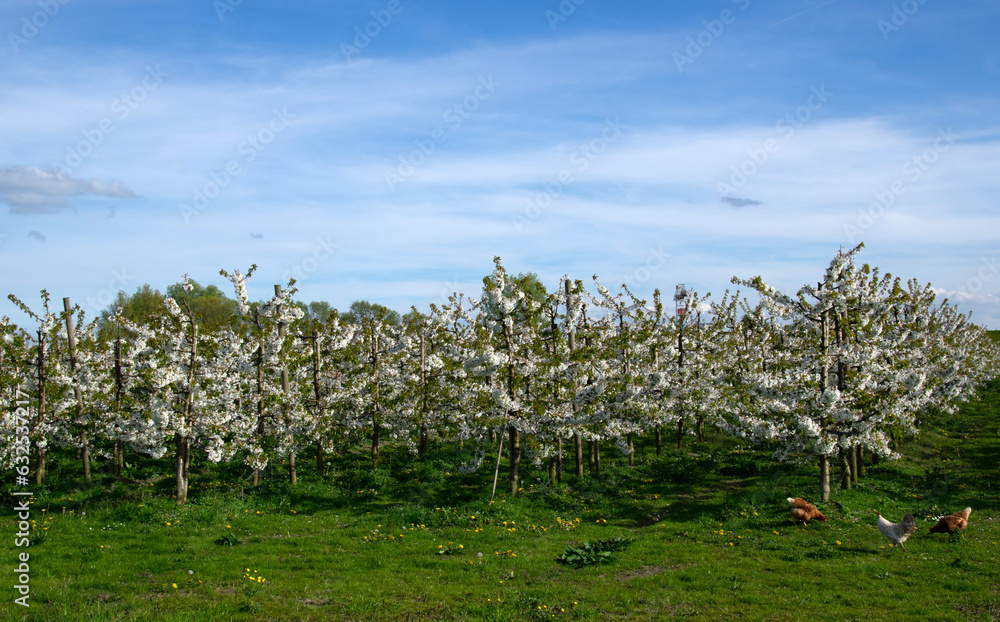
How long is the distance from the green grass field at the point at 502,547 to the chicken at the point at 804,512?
12.2 inches

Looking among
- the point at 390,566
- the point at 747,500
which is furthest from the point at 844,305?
the point at 390,566

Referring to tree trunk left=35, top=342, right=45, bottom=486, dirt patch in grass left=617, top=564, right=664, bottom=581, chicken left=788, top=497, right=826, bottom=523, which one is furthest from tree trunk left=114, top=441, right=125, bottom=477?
chicken left=788, top=497, right=826, bottom=523

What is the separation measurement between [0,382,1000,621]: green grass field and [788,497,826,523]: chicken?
12.2 inches

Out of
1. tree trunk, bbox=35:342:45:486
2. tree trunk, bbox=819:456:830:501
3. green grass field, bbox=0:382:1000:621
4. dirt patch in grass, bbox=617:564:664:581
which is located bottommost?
dirt patch in grass, bbox=617:564:664:581

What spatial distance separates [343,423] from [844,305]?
768 inches

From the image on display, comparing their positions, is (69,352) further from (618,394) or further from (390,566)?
(618,394)

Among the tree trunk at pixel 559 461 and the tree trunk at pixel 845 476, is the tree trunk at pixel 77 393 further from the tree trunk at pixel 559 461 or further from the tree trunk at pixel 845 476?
the tree trunk at pixel 845 476

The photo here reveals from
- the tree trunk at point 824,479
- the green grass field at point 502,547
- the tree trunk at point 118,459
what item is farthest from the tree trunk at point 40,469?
the tree trunk at point 824,479

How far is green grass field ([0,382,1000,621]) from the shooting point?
1141cm

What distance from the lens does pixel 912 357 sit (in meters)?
25.1

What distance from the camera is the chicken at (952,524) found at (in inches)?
613

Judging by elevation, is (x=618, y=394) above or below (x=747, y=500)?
above

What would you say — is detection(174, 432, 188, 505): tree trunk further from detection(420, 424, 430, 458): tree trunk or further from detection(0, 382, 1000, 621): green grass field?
detection(420, 424, 430, 458): tree trunk

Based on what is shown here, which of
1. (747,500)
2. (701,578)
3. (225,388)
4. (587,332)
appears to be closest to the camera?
(701,578)
